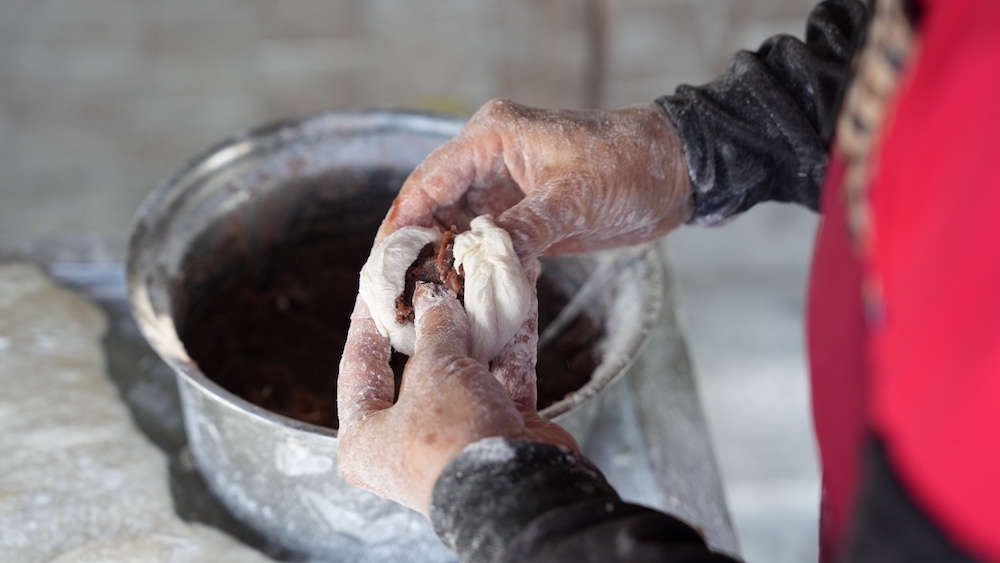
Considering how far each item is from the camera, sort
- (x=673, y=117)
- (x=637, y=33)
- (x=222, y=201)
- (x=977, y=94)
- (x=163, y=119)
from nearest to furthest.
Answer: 1. (x=977, y=94)
2. (x=673, y=117)
3. (x=222, y=201)
4. (x=163, y=119)
5. (x=637, y=33)

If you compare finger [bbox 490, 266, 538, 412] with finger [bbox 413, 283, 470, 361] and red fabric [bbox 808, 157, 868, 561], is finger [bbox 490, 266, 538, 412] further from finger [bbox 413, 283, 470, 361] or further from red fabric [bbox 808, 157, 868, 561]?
red fabric [bbox 808, 157, 868, 561]

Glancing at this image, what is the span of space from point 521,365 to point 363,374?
0.14 m

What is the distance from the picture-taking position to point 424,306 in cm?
73

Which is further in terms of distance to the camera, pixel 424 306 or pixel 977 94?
pixel 424 306

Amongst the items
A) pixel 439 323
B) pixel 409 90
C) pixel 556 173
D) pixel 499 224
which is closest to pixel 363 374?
pixel 439 323

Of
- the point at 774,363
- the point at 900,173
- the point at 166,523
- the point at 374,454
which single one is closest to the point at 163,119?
the point at 166,523

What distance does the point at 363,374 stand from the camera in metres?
0.72

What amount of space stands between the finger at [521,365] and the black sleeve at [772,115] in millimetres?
286

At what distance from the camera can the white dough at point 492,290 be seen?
72cm

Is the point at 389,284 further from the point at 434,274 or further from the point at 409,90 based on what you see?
the point at 409,90

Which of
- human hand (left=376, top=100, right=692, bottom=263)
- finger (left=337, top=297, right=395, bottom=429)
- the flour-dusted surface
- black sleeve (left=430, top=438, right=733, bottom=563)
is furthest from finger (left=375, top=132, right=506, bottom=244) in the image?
the flour-dusted surface

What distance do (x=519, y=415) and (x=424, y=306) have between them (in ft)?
0.49

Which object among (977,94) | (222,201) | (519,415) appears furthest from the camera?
(222,201)

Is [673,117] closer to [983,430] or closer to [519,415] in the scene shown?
[519,415]
